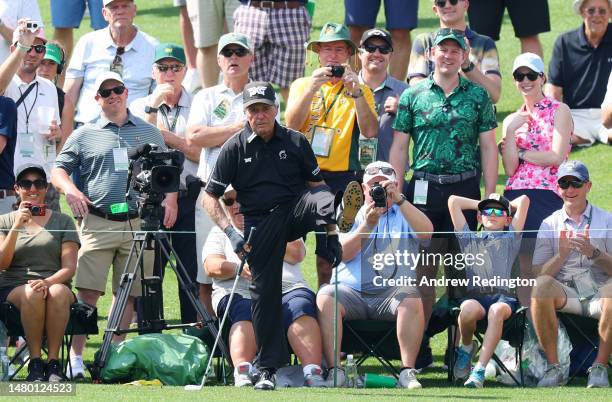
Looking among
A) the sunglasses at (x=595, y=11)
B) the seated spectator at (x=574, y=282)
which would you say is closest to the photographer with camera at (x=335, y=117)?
the seated spectator at (x=574, y=282)

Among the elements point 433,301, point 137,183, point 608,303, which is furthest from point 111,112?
point 608,303

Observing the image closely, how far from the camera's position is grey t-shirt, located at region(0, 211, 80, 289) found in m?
11.7

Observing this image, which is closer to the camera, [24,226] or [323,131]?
[24,226]

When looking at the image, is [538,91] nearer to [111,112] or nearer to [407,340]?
[407,340]

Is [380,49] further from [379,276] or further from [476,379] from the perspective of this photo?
[476,379]

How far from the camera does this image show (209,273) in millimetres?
11898

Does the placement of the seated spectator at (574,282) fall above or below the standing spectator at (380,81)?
below

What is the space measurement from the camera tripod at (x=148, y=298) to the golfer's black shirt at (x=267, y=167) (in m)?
0.77

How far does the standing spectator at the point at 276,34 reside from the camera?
14.9m

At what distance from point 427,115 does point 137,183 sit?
229 cm

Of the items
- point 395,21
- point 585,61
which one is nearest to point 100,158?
point 395,21

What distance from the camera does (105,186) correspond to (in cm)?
1241

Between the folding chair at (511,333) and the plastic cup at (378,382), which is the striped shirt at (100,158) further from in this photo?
the folding chair at (511,333)

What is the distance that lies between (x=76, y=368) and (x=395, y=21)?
515cm
